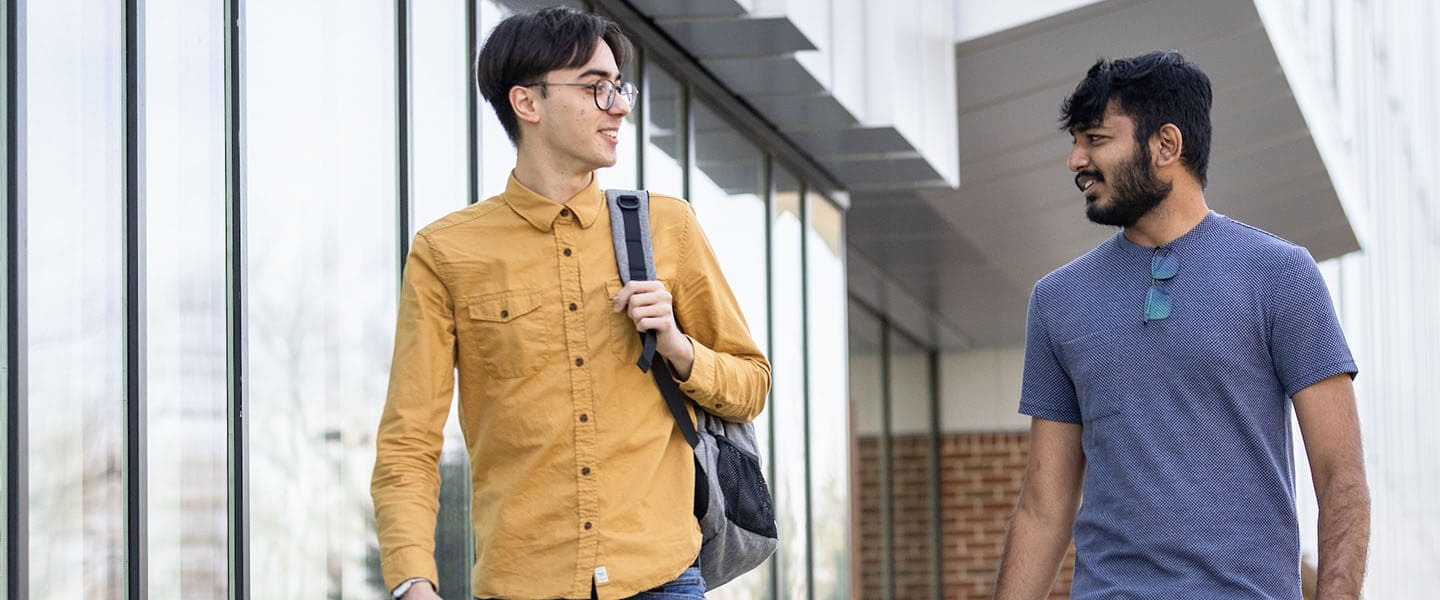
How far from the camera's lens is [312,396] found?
199 inches

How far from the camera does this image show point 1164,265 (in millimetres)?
3652

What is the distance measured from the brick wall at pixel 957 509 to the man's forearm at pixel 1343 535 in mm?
15482

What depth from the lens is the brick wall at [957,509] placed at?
62.6 feet

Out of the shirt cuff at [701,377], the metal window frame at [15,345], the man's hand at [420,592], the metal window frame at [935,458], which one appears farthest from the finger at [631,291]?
the metal window frame at [935,458]

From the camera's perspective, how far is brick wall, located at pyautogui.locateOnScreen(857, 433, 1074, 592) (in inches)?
751

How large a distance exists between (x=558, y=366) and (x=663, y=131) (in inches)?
188

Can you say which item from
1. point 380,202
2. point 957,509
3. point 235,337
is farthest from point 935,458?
point 235,337

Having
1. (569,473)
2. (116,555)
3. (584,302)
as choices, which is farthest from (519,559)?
(116,555)

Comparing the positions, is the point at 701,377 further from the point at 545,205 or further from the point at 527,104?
the point at 527,104

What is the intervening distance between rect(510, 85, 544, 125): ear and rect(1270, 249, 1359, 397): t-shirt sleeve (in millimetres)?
1232

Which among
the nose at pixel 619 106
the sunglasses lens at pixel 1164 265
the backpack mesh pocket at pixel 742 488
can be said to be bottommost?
the backpack mesh pocket at pixel 742 488

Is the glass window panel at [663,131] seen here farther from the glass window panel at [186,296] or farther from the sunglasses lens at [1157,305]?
the sunglasses lens at [1157,305]

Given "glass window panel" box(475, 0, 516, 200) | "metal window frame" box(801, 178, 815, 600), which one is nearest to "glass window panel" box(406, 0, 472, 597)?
"glass window panel" box(475, 0, 516, 200)

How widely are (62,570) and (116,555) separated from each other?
181mm
